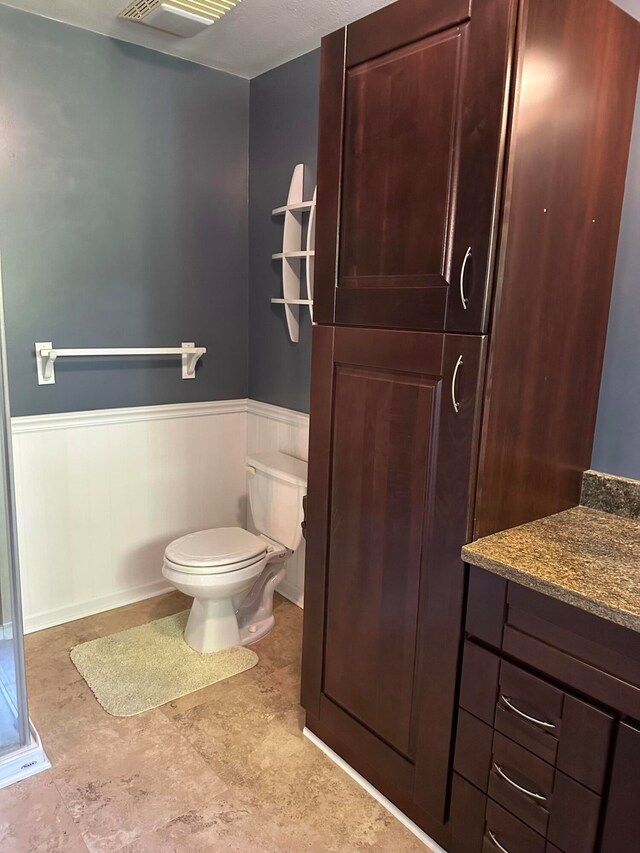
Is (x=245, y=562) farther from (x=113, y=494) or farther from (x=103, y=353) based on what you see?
(x=103, y=353)

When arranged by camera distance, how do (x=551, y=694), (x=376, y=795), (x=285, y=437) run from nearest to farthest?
(x=551, y=694)
(x=376, y=795)
(x=285, y=437)

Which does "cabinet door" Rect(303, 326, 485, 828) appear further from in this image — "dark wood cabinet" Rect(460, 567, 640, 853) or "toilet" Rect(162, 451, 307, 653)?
"toilet" Rect(162, 451, 307, 653)

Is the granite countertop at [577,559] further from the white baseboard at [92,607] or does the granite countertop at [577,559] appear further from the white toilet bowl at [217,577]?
the white baseboard at [92,607]

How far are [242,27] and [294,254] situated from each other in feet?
2.81

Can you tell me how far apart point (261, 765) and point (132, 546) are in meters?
1.28

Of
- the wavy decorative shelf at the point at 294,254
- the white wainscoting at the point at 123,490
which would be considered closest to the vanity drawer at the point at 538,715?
the white wainscoting at the point at 123,490

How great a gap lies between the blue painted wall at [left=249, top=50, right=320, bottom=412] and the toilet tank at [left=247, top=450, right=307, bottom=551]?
29 centimetres

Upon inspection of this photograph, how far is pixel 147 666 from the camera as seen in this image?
2396mm

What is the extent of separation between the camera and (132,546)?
2.87 metres

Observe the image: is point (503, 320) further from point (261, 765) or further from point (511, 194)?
point (261, 765)

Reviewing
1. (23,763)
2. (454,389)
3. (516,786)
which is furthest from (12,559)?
(516,786)

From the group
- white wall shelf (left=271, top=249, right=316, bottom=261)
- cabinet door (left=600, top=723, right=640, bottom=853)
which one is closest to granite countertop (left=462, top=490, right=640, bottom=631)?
cabinet door (left=600, top=723, right=640, bottom=853)

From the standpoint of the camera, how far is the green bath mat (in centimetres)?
222

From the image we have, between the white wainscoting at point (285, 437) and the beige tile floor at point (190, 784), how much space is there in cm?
61
